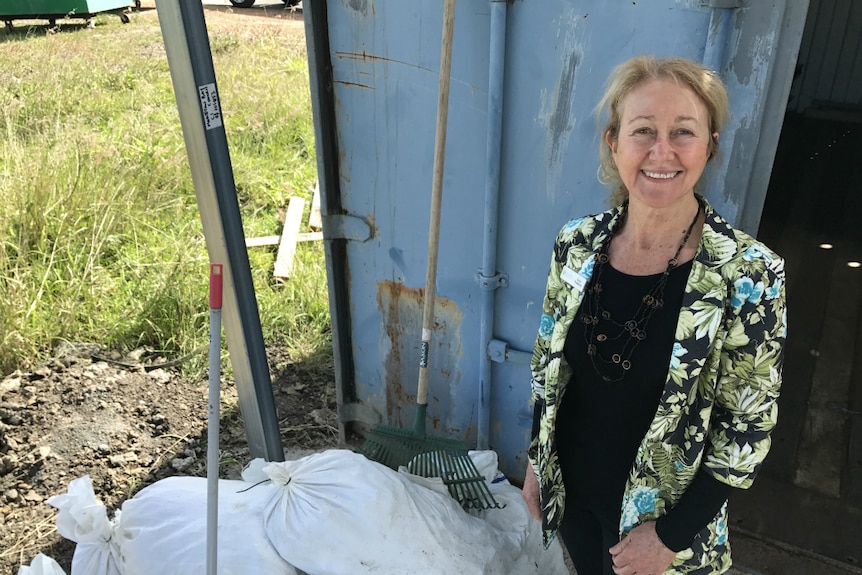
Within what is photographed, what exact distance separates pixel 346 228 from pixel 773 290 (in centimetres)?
166

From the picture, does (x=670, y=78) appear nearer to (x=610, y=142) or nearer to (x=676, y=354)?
(x=610, y=142)

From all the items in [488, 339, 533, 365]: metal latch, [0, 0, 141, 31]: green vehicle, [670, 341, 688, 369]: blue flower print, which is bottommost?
[488, 339, 533, 365]: metal latch

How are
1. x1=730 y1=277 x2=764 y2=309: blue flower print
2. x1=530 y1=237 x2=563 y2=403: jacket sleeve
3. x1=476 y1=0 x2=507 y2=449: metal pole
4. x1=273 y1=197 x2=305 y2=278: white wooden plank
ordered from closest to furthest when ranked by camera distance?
x1=730 y1=277 x2=764 y2=309: blue flower print < x1=530 y1=237 x2=563 y2=403: jacket sleeve < x1=476 y1=0 x2=507 y2=449: metal pole < x1=273 y1=197 x2=305 y2=278: white wooden plank

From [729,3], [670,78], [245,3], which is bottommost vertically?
[670,78]

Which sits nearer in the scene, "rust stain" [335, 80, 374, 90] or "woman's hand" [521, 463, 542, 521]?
"woman's hand" [521, 463, 542, 521]

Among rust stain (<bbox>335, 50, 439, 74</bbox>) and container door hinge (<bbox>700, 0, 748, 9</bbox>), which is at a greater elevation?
container door hinge (<bbox>700, 0, 748, 9</bbox>)

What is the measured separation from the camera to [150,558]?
200 cm

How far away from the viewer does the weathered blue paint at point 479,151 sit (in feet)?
5.97

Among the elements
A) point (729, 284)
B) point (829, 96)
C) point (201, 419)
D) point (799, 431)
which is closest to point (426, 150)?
point (729, 284)

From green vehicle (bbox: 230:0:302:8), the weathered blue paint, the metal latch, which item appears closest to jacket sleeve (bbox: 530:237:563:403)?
the weathered blue paint

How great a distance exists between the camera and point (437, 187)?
7.28ft

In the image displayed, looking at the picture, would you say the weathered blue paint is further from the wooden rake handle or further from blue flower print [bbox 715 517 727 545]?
blue flower print [bbox 715 517 727 545]

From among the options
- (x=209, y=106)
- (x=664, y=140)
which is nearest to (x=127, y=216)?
(x=209, y=106)

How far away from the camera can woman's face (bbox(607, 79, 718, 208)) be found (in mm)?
1390
